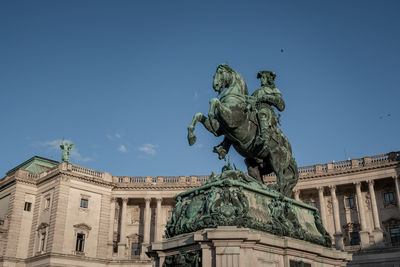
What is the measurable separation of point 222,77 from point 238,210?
381 centimetres

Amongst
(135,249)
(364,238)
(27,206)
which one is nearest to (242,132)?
(364,238)

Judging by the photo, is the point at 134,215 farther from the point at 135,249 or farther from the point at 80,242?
the point at 80,242

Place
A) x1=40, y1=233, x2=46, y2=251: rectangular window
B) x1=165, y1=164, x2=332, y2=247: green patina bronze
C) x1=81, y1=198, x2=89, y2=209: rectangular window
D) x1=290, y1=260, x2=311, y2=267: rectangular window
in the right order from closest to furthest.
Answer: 1. x1=165, y1=164, x2=332, y2=247: green patina bronze
2. x1=290, y1=260, x2=311, y2=267: rectangular window
3. x1=40, y1=233, x2=46, y2=251: rectangular window
4. x1=81, y1=198, x2=89, y2=209: rectangular window

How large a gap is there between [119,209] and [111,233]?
5147 millimetres

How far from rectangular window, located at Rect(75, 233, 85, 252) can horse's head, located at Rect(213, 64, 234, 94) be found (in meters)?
52.4

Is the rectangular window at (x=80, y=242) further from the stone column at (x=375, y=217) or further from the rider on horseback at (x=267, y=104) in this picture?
the rider on horseback at (x=267, y=104)

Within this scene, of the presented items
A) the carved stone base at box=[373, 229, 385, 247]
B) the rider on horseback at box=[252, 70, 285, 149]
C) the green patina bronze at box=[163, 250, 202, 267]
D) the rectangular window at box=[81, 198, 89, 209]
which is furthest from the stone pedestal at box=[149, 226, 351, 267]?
the rectangular window at box=[81, 198, 89, 209]

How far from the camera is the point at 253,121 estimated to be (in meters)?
12.0

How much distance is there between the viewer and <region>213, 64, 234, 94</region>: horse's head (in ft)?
39.1

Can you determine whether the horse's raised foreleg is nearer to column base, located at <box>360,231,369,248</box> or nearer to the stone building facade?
the stone building facade

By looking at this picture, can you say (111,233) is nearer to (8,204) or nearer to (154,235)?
(154,235)

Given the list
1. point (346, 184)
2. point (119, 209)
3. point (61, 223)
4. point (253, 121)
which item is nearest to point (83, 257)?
point (61, 223)

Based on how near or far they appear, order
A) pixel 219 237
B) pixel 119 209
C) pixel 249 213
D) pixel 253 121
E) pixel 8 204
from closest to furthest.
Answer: pixel 219 237 → pixel 249 213 → pixel 253 121 → pixel 8 204 → pixel 119 209

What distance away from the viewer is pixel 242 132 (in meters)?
11.7
